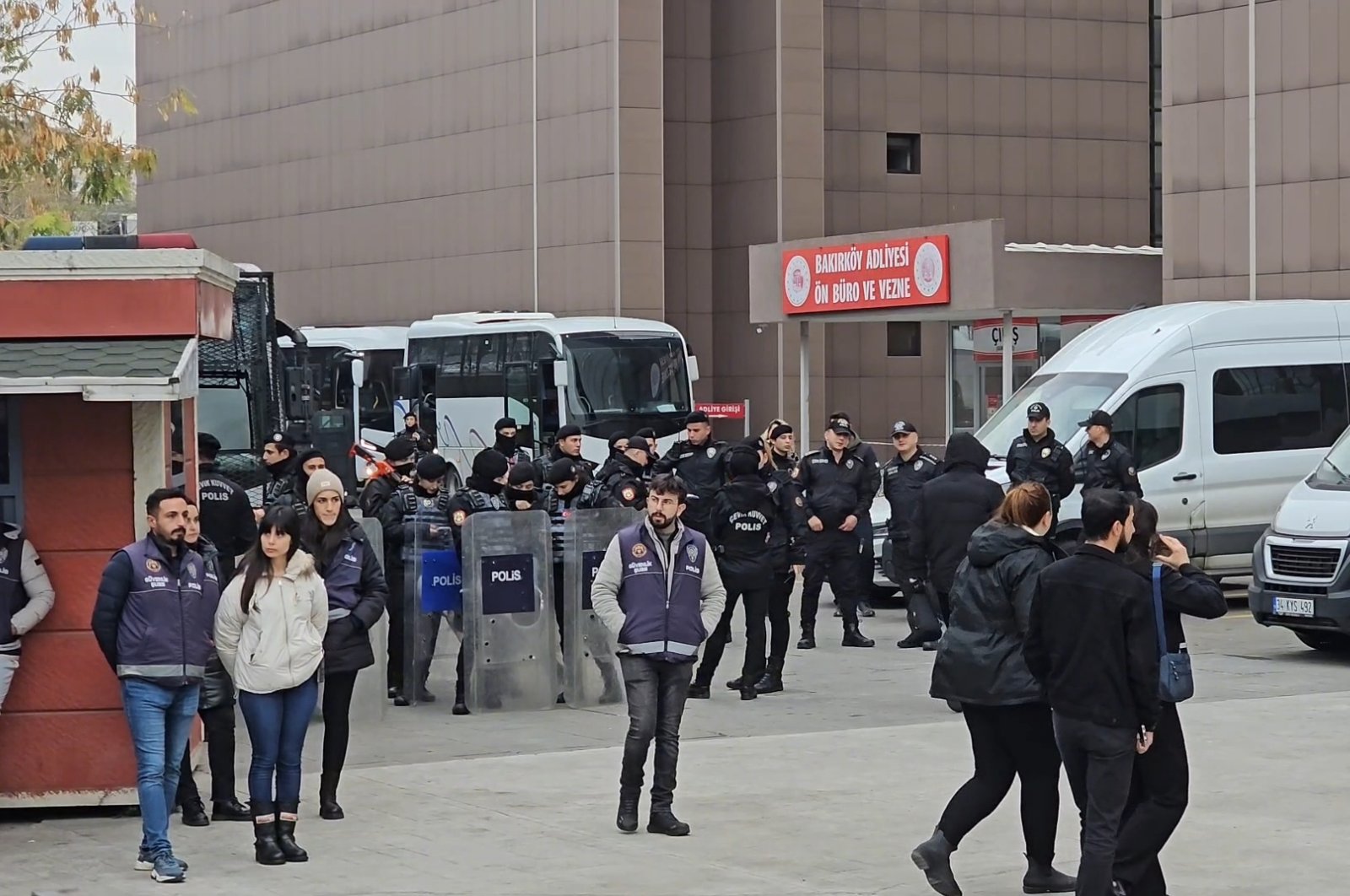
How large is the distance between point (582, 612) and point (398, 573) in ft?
4.29

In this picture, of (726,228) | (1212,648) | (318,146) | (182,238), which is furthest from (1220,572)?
(318,146)

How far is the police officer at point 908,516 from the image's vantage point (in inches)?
697

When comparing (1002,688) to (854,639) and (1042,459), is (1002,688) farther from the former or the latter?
(1042,459)

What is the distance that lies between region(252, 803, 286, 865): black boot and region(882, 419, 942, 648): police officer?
27.9 ft

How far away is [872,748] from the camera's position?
41.1ft

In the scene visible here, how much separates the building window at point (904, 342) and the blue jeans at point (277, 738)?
139 ft

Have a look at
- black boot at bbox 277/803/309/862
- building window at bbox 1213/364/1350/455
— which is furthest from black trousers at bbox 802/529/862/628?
black boot at bbox 277/803/309/862

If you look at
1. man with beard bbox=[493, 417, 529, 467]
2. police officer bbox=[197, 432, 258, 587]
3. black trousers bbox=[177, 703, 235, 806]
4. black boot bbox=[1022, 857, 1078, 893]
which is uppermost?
man with beard bbox=[493, 417, 529, 467]

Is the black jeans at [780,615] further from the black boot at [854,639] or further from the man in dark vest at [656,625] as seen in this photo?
the man in dark vest at [656,625]

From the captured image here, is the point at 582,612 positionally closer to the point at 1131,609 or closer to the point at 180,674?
the point at 180,674

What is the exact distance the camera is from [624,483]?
52.7ft

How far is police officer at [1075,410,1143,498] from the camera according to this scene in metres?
18.2

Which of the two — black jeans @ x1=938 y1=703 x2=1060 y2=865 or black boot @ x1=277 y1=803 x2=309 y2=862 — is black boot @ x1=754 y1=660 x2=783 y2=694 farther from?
black jeans @ x1=938 y1=703 x2=1060 y2=865

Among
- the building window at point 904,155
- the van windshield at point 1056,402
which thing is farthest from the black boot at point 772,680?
the building window at point 904,155
